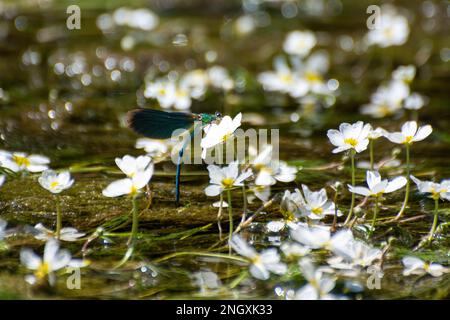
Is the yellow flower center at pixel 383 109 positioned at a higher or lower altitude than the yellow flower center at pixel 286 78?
lower

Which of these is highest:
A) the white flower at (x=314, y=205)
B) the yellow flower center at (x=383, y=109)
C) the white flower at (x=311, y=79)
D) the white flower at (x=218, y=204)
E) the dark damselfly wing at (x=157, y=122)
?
the white flower at (x=311, y=79)

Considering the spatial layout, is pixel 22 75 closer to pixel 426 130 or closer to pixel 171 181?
pixel 171 181

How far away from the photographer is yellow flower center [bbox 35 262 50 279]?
1.56 meters

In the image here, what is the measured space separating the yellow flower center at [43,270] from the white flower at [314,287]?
0.54 meters

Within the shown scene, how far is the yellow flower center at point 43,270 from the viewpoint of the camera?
156 cm

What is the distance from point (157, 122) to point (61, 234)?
0.42 m

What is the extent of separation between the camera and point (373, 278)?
1641 millimetres

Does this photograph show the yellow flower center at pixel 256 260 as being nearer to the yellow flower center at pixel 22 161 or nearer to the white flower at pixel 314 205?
the white flower at pixel 314 205

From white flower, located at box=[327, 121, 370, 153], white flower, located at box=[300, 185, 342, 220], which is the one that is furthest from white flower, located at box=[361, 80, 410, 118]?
white flower, located at box=[300, 185, 342, 220]

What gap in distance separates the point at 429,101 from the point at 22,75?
192 centimetres

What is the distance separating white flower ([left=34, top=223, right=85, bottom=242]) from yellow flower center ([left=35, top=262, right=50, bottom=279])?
8.0 inches

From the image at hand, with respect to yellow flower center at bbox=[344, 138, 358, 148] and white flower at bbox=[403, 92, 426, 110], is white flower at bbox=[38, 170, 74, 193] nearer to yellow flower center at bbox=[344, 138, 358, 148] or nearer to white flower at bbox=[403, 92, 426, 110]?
yellow flower center at bbox=[344, 138, 358, 148]

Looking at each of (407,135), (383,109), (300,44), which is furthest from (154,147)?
(300,44)

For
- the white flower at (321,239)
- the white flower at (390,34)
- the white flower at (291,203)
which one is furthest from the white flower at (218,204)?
the white flower at (390,34)
